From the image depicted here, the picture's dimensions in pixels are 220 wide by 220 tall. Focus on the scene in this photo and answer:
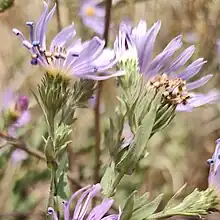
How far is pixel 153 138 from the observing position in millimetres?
1313

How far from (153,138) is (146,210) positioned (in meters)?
0.68

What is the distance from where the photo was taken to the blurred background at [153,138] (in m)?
1.15

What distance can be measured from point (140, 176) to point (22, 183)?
0.76 ft

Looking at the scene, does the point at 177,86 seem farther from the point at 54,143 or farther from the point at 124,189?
the point at 124,189

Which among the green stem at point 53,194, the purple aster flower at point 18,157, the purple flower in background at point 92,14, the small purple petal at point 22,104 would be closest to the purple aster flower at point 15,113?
the small purple petal at point 22,104

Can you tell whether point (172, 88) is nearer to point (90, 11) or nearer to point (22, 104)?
point (22, 104)

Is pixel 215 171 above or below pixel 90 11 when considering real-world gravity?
below

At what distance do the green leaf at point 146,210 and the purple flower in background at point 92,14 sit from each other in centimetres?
65

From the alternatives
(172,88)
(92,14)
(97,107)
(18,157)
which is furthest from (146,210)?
(92,14)

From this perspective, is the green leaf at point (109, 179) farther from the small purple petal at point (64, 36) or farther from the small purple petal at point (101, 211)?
the small purple petal at point (64, 36)

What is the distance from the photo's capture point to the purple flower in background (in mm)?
1251

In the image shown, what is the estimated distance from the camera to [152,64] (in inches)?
27.7

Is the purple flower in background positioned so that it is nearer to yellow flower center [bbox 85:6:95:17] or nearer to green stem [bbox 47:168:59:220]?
yellow flower center [bbox 85:6:95:17]

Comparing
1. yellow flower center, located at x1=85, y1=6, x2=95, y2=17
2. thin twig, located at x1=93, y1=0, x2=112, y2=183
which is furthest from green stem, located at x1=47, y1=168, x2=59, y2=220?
yellow flower center, located at x1=85, y1=6, x2=95, y2=17
